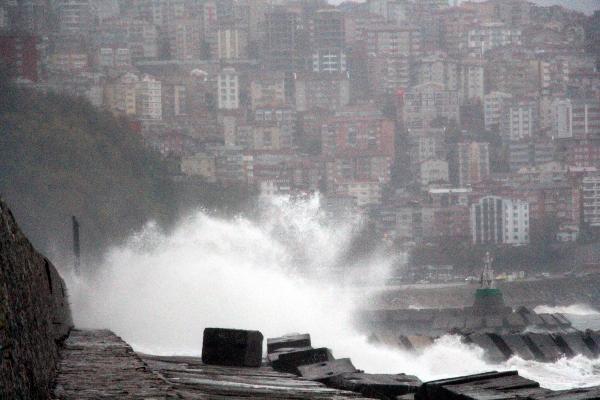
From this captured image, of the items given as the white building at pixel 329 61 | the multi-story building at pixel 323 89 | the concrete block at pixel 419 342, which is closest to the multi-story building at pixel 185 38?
the multi-story building at pixel 323 89

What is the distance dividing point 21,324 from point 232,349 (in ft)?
11.3

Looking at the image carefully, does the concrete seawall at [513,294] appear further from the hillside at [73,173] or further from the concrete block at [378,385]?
the concrete block at [378,385]

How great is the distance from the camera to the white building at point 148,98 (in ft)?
320

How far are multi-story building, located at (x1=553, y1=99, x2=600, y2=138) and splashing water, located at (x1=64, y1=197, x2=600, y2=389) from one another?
53.8 metres

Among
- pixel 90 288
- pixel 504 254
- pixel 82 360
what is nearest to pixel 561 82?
pixel 504 254

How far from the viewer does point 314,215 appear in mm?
86938

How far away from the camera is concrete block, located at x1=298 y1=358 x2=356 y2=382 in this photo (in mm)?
7199

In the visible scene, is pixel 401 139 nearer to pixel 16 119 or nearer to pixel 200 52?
pixel 200 52

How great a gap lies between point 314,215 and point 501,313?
159ft

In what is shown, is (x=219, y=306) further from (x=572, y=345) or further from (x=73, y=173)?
(x=73, y=173)

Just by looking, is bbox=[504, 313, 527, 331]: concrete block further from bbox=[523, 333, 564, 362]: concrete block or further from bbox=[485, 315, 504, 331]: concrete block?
bbox=[523, 333, 564, 362]: concrete block

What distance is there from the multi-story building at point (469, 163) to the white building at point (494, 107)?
6218mm

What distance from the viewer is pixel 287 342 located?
30.5 ft

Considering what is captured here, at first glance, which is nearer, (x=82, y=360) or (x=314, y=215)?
(x=82, y=360)
